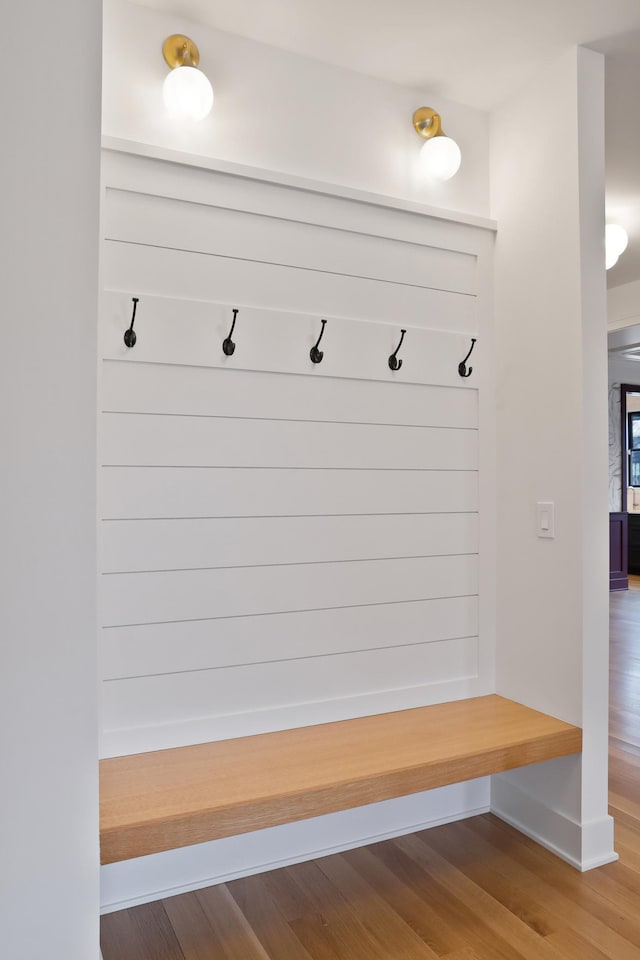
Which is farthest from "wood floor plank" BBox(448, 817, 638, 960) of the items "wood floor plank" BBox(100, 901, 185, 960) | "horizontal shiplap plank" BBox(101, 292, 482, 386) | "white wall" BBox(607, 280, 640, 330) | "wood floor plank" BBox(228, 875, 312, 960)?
"white wall" BBox(607, 280, 640, 330)

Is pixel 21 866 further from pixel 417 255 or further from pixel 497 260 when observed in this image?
pixel 497 260

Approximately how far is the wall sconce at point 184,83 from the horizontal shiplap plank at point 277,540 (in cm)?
118

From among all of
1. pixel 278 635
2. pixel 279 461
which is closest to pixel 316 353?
pixel 279 461

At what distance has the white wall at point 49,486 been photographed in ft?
3.89

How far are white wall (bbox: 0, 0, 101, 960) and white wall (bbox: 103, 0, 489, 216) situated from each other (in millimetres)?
739

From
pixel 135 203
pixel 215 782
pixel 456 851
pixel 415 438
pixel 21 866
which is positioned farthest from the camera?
pixel 415 438

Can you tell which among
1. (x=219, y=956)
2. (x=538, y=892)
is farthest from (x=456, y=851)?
(x=219, y=956)

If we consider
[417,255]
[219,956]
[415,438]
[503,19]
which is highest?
[503,19]

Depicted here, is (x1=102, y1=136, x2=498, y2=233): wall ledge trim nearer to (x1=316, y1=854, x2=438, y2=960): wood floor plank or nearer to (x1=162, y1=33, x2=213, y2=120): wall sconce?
(x1=162, y1=33, x2=213, y2=120): wall sconce

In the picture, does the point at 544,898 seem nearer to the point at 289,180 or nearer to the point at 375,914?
the point at 375,914

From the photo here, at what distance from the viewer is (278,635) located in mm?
2129

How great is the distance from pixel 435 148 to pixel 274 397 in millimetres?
1034

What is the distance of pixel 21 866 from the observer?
3.89ft

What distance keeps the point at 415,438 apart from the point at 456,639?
0.73m
